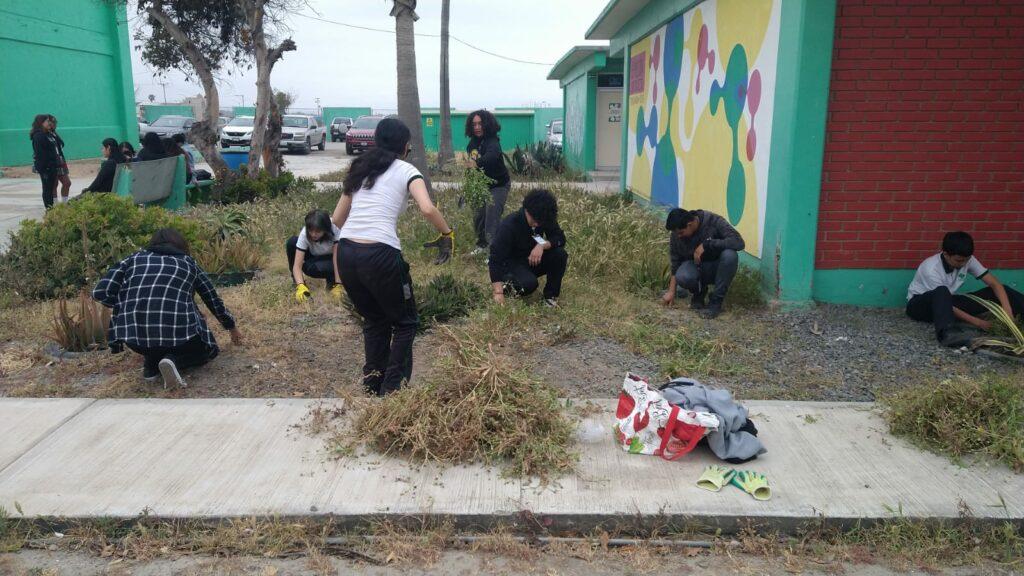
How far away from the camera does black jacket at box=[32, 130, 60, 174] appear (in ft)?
39.5

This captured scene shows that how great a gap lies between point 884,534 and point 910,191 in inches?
151

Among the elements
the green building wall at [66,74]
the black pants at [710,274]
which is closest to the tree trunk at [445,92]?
the green building wall at [66,74]

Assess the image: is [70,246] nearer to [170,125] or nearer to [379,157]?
[379,157]

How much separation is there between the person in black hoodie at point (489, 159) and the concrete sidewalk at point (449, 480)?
4.49 metres

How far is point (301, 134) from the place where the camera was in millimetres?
34219

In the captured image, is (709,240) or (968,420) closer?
(968,420)

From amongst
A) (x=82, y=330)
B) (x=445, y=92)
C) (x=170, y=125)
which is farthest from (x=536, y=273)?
(x=170, y=125)

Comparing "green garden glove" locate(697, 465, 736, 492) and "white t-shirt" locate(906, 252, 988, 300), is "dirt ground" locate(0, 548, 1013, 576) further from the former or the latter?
"white t-shirt" locate(906, 252, 988, 300)

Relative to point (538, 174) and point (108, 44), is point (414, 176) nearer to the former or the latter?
point (538, 174)

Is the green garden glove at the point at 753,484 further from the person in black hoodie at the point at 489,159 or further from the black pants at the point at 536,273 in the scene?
the person in black hoodie at the point at 489,159

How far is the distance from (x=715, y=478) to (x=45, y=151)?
12.0 metres

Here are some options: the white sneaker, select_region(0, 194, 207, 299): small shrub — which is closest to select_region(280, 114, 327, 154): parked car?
select_region(0, 194, 207, 299): small shrub

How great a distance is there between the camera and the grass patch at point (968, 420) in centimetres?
379

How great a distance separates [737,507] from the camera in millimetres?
3404
